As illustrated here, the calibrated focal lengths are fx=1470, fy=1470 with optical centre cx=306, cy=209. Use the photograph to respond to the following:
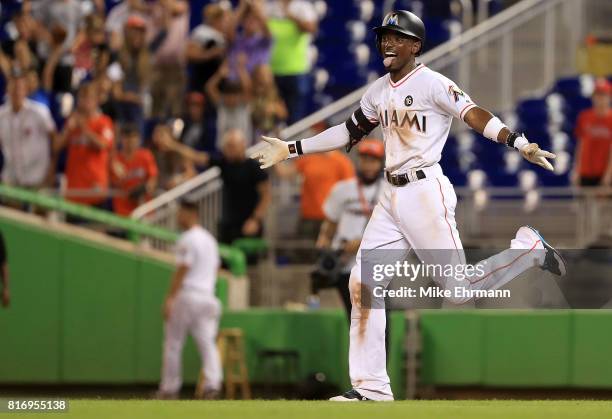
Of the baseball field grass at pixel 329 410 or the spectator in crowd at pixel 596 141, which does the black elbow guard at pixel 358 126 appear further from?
the spectator in crowd at pixel 596 141

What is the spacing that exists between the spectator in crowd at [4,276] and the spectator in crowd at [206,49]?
2.79 metres

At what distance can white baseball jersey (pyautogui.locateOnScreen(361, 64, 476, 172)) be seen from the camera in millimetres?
8438

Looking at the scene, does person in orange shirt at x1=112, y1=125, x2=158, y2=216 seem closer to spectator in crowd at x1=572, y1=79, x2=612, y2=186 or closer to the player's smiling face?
spectator in crowd at x1=572, y1=79, x2=612, y2=186

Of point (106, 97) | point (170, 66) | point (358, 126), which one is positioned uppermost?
point (170, 66)

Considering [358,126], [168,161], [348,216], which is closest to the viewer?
[358,126]

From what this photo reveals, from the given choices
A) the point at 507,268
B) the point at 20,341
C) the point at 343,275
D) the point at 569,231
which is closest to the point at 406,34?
the point at 507,268

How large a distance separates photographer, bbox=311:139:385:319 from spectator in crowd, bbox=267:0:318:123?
154 inches

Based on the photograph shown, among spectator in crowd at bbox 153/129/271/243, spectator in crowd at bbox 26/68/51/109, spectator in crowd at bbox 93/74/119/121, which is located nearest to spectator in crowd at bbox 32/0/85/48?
spectator in crowd at bbox 26/68/51/109

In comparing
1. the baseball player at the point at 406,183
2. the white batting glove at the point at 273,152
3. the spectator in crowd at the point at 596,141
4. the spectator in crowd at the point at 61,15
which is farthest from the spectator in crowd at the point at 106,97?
the baseball player at the point at 406,183

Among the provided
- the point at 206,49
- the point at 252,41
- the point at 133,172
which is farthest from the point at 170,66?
the point at 133,172

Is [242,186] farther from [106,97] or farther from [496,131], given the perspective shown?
[496,131]

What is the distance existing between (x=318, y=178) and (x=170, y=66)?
2.89m

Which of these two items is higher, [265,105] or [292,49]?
[292,49]

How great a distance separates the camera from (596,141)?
1440 centimetres
